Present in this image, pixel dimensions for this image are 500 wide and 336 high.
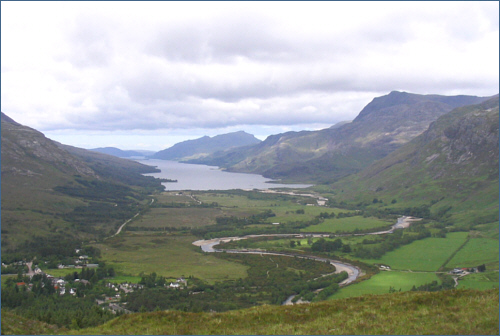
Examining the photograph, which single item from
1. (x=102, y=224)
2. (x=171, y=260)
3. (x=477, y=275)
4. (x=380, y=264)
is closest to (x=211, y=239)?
(x=171, y=260)

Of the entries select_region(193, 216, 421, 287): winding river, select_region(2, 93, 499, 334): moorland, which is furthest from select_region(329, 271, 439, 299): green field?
select_region(193, 216, 421, 287): winding river

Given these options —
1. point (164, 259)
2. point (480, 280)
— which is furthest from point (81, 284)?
point (480, 280)

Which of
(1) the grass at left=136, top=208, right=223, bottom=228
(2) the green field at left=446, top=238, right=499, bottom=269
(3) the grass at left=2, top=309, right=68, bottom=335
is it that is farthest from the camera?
(1) the grass at left=136, top=208, right=223, bottom=228

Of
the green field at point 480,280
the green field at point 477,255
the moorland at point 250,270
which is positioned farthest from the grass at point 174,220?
the green field at point 480,280

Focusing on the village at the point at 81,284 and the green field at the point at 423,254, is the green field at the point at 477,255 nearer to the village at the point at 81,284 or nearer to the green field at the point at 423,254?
the green field at the point at 423,254

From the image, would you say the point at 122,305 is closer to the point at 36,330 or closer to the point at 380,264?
the point at 36,330

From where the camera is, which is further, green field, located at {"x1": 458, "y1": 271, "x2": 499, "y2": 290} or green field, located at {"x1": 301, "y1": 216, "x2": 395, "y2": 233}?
green field, located at {"x1": 301, "y1": 216, "x2": 395, "y2": 233}

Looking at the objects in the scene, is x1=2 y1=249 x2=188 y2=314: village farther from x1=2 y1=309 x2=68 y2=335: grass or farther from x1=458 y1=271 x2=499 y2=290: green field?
x1=458 y1=271 x2=499 y2=290: green field
